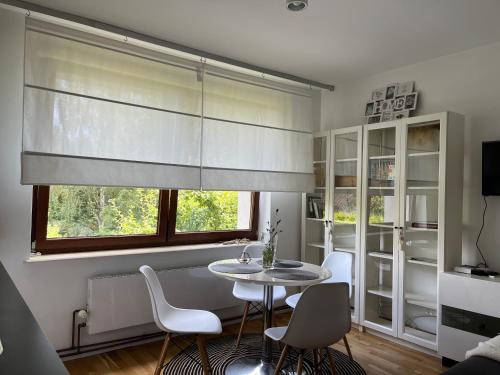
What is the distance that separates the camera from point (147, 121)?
3.23 metres

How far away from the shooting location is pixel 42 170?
2.77m

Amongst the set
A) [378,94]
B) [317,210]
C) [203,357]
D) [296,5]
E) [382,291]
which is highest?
[296,5]

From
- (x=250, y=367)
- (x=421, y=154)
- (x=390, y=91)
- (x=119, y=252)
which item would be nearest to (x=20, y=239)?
(x=119, y=252)

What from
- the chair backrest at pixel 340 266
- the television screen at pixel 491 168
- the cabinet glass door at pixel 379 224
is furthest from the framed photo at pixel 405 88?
the chair backrest at pixel 340 266

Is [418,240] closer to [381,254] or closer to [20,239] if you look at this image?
[381,254]

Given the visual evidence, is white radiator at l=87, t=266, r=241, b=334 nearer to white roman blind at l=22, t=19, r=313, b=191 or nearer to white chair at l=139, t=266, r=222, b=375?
white chair at l=139, t=266, r=222, b=375

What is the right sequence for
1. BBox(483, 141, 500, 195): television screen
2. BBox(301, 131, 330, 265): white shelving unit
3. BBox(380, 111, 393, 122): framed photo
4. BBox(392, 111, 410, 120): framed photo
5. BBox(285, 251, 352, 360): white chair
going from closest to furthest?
BBox(483, 141, 500, 195): television screen, BBox(285, 251, 352, 360): white chair, BBox(392, 111, 410, 120): framed photo, BBox(380, 111, 393, 122): framed photo, BBox(301, 131, 330, 265): white shelving unit

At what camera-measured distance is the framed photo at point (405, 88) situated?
3.72 m

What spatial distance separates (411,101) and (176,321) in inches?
112

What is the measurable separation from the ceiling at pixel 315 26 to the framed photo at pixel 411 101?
0.31 m

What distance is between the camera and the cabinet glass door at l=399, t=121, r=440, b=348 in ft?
10.9

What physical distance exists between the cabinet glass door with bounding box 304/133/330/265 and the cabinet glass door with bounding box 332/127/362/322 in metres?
0.15

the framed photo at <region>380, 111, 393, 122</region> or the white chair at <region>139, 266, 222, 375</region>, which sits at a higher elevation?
the framed photo at <region>380, 111, 393, 122</region>

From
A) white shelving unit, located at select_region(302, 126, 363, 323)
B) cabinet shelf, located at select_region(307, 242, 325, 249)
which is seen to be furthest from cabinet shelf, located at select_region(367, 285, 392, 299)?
cabinet shelf, located at select_region(307, 242, 325, 249)
